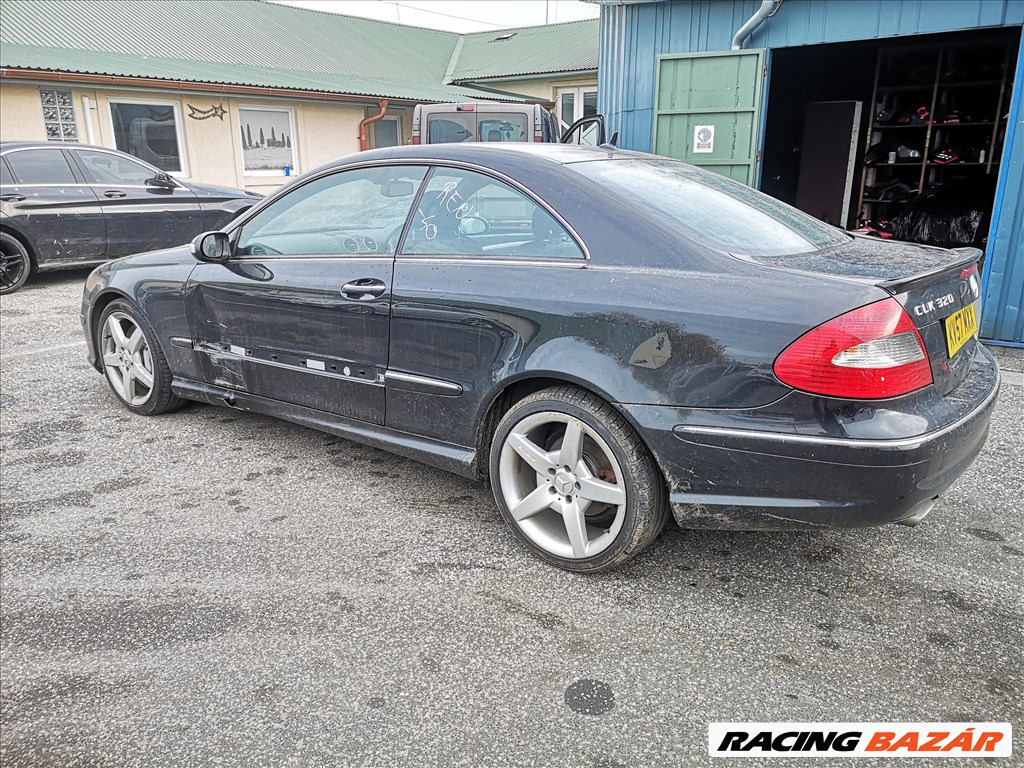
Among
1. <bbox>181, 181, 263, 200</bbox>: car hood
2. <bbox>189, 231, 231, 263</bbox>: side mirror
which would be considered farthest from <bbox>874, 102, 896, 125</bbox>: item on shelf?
<bbox>189, 231, 231, 263</bbox>: side mirror

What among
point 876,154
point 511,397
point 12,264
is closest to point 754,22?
point 876,154

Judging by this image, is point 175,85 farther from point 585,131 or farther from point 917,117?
point 917,117

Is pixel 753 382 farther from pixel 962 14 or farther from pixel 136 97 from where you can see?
pixel 136 97

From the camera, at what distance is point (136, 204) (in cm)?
941

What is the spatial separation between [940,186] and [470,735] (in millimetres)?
10800

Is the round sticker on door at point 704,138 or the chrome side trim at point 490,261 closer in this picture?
the chrome side trim at point 490,261

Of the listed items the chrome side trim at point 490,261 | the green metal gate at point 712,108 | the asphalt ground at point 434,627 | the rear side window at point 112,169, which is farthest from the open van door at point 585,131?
the rear side window at point 112,169

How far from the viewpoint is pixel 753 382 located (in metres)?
2.31

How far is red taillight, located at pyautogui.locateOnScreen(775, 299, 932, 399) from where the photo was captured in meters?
2.21

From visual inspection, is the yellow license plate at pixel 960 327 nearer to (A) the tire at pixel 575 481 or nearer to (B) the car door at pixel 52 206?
(A) the tire at pixel 575 481

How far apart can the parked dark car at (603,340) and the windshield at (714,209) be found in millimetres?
15

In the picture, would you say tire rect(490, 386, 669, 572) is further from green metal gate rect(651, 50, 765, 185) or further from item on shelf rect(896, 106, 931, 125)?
item on shelf rect(896, 106, 931, 125)

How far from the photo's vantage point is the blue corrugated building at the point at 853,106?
6.25m

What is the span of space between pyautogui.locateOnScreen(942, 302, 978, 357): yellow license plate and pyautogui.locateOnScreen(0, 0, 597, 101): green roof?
1520cm
